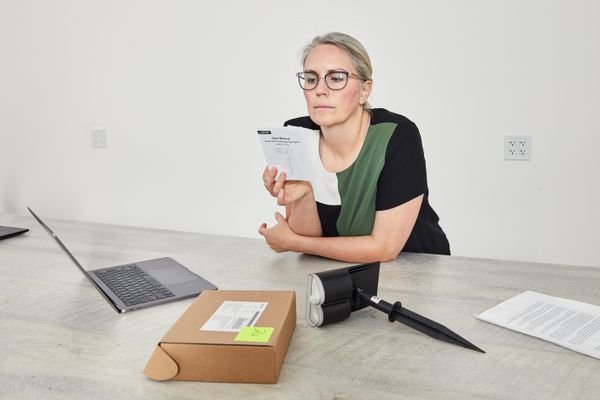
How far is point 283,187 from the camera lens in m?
1.59

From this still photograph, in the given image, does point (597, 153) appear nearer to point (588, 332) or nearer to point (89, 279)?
point (588, 332)

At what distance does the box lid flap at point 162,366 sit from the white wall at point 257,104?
1856 mm

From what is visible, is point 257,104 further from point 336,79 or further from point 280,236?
point 280,236

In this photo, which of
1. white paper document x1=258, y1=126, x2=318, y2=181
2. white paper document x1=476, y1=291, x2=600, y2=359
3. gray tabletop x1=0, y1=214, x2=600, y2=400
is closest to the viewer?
gray tabletop x1=0, y1=214, x2=600, y2=400

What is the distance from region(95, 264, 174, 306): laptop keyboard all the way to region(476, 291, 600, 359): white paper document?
0.67m

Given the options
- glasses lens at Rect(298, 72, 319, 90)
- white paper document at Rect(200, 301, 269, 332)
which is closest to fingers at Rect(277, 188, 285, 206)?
glasses lens at Rect(298, 72, 319, 90)

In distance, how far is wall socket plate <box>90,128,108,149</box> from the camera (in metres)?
3.15

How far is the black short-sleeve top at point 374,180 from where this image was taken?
5.13 ft

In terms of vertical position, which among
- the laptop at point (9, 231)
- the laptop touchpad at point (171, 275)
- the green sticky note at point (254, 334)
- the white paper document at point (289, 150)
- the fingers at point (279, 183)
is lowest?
the laptop touchpad at point (171, 275)

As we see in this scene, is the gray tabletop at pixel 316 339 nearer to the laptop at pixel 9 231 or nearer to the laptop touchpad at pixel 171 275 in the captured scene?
the laptop touchpad at pixel 171 275

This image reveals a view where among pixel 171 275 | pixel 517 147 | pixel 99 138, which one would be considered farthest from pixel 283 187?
pixel 99 138

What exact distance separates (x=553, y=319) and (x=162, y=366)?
704mm

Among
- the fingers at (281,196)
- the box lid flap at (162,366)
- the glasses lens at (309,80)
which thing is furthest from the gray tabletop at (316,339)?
the glasses lens at (309,80)

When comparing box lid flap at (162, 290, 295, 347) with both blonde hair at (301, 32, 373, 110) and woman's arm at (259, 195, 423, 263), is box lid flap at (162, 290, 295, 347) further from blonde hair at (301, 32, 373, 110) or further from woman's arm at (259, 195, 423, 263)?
blonde hair at (301, 32, 373, 110)
